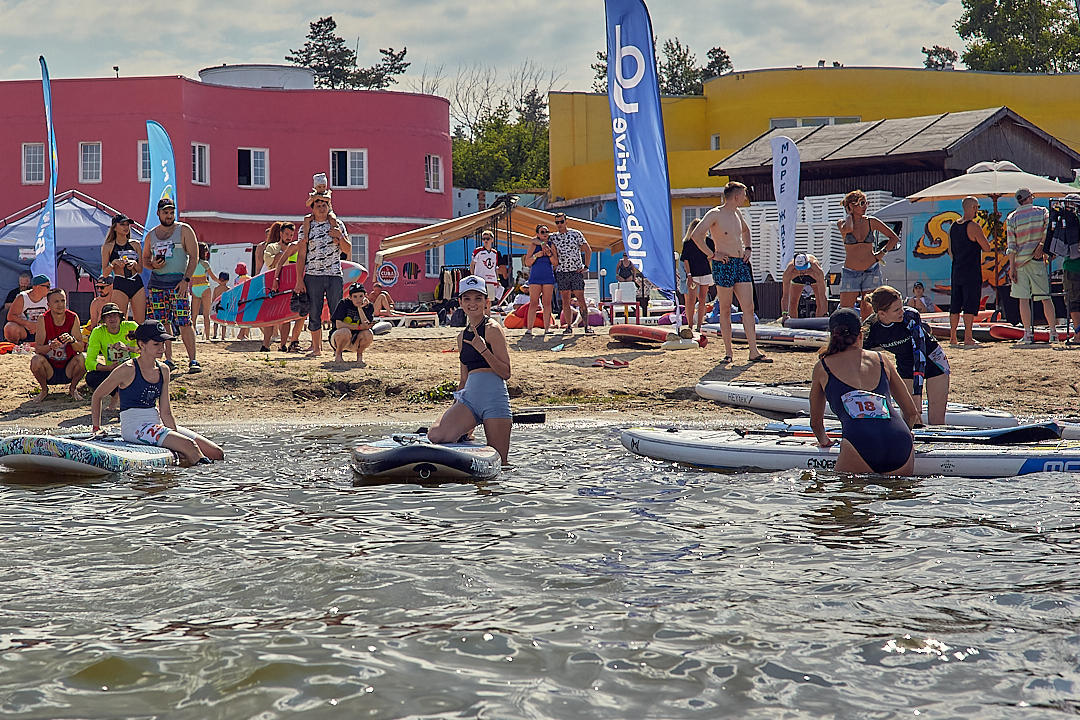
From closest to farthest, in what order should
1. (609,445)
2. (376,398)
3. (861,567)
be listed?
(861,567)
(609,445)
(376,398)

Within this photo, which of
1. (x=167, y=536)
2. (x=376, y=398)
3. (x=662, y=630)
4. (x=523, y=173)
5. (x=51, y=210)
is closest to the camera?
(x=662, y=630)

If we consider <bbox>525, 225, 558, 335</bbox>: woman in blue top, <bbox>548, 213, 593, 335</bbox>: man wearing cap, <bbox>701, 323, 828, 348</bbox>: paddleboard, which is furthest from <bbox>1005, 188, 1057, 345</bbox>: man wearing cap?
<bbox>525, 225, 558, 335</bbox>: woman in blue top

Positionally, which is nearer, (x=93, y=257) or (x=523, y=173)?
(x=93, y=257)

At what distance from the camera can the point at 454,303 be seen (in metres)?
23.2

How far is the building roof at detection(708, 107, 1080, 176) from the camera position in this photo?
22.6 meters

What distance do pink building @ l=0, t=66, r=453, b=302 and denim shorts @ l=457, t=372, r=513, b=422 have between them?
19974mm

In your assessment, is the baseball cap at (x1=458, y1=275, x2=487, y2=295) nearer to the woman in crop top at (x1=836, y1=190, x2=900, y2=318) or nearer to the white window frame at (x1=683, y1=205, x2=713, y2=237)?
the woman in crop top at (x1=836, y1=190, x2=900, y2=318)

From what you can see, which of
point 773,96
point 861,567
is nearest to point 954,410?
point 861,567

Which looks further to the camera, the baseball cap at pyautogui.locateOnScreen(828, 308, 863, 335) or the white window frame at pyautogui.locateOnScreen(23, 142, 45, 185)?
the white window frame at pyautogui.locateOnScreen(23, 142, 45, 185)

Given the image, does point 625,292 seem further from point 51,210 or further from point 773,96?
point 773,96

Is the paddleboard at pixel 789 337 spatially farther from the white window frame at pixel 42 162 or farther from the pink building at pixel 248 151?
the white window frame at pixel 42 162

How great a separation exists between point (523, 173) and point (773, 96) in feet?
60.3

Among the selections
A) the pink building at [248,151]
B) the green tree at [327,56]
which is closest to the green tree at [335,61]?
the green tree at [327,56]

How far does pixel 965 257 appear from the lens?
1335 centimetres
